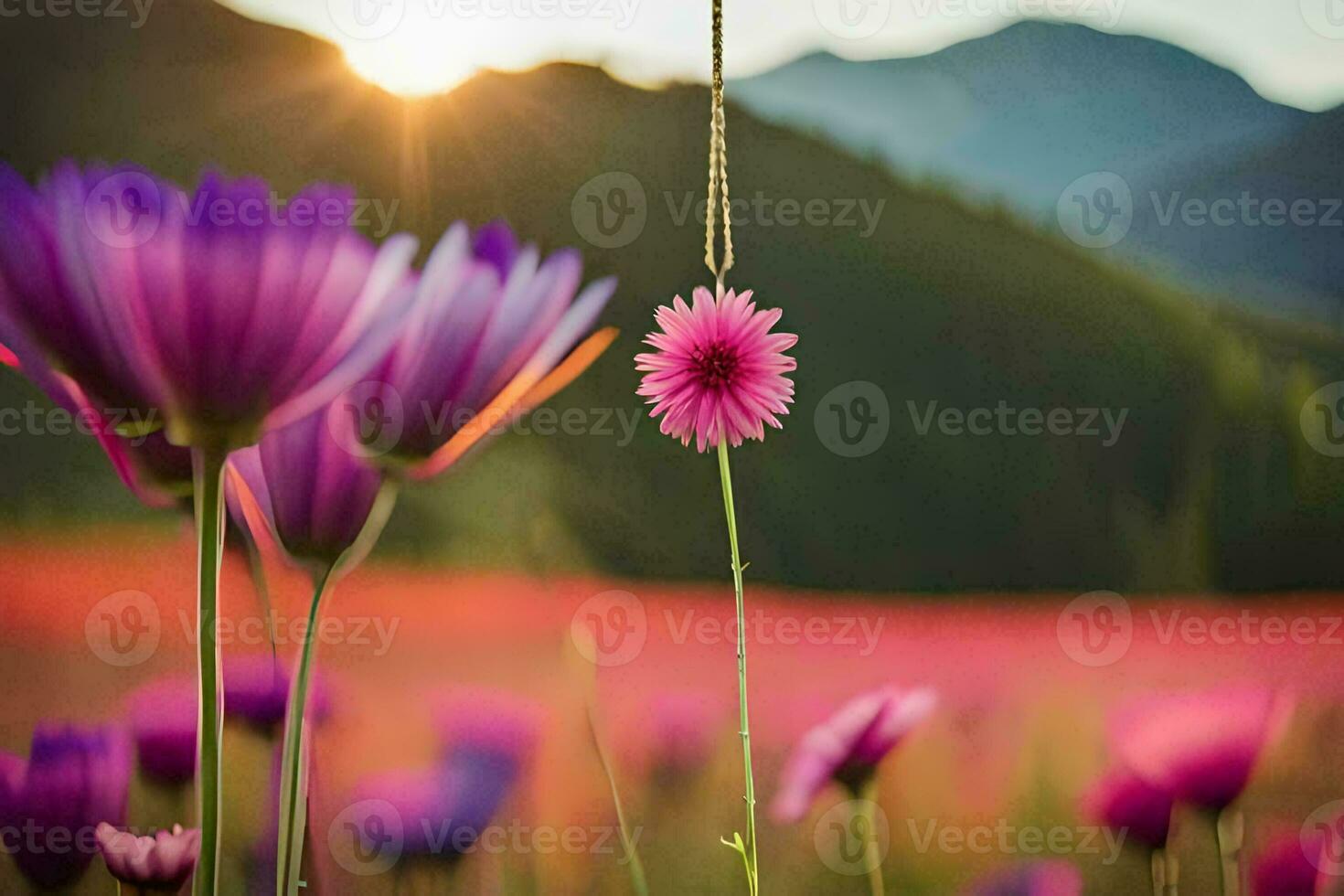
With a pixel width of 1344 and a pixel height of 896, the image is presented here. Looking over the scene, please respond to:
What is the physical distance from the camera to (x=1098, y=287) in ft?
4.55

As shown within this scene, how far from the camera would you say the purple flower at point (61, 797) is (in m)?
1.35

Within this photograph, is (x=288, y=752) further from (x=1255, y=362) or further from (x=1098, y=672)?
(x=1255, y=362)

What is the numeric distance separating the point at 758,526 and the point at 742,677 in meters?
0.22

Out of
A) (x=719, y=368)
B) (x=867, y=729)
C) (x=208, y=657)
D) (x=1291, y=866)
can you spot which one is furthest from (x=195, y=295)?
(x=1291, y=866)

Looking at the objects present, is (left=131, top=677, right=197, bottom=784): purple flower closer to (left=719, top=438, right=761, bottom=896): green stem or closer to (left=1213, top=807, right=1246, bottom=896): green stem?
(left=719, top=438, right=761, bottom=896): green stem

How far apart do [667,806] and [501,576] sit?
0.41 meters

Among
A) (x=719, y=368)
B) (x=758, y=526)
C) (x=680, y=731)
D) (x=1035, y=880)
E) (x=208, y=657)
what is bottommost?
(x=1035, y=880)

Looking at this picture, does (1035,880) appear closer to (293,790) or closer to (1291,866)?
(1291,866)

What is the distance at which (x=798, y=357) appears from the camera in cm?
138

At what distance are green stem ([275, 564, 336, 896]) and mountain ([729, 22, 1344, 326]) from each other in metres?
1.08

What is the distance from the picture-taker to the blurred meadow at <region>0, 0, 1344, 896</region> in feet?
4.45

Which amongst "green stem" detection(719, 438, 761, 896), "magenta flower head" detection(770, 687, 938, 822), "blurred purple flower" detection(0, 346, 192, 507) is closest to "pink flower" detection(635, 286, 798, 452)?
"green stem" detection(719, 438, 761, 896)

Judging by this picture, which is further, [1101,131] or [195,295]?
[1101,131]

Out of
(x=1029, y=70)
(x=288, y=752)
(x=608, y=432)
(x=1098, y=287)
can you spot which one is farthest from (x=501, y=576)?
(x=1029, y=70)
